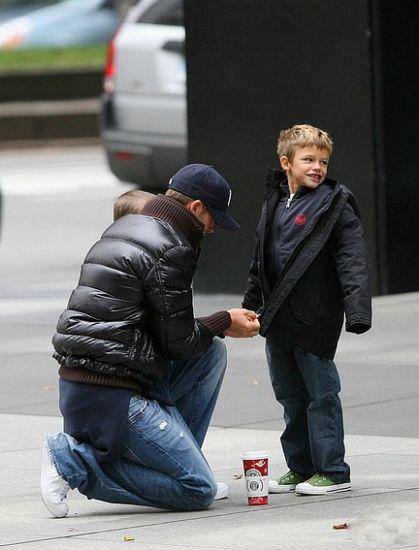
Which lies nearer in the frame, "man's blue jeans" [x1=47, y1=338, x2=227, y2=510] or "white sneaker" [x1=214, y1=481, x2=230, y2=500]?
"man's blue jeans" [x1=47, y1=338, x2=227, y2=510]

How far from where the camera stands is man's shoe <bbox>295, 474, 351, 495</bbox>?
659 centimetres

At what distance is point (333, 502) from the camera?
21.1 feet

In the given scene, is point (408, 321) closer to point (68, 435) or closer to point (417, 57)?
point (417, 57)

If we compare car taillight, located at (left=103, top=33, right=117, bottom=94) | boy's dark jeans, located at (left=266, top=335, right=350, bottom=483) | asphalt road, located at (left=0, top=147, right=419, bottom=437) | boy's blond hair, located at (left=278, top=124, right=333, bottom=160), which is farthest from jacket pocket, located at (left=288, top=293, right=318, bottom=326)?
car taillight, located at (left=103, top=33, right=117, bottom=94)

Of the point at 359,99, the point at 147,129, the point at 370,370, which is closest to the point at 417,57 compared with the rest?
the point at 359,99

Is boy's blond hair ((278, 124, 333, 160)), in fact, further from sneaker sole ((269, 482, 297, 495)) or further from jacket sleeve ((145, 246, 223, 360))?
sneaker sole ((269, 482, 297, 495))

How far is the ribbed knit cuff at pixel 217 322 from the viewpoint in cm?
643

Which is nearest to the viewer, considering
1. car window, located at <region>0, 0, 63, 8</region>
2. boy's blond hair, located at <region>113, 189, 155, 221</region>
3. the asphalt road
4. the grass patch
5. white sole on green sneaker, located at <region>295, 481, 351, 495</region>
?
white sole on green sneaker, located at <region>295, 481, 351, 495</region>

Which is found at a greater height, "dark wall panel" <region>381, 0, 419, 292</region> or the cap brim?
the cap brim

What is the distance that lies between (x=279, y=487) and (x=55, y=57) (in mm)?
26883

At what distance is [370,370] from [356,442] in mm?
1918

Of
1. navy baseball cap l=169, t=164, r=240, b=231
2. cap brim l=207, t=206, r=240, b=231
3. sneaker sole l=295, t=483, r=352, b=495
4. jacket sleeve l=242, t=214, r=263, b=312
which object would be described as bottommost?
sneaker sole l=295, t=483, r=352, b=495

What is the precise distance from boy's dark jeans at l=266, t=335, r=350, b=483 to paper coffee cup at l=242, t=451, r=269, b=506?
306 millimetres

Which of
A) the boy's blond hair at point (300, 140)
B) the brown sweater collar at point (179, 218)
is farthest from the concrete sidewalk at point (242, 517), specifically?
the boy's blond hair at point (300, 140)
